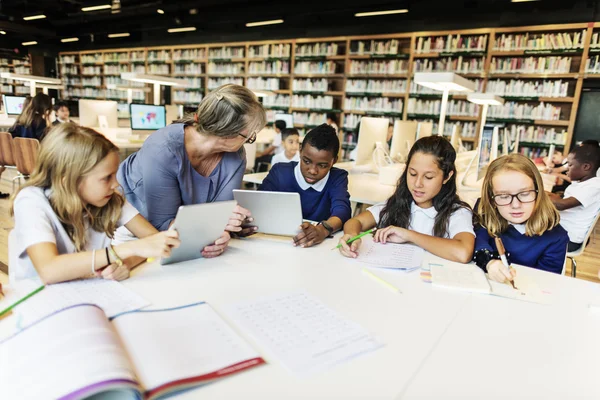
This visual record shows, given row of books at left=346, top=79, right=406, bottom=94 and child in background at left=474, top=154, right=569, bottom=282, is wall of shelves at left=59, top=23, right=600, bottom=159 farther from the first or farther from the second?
child in background at left=474, top=154, right=569, bottom=282

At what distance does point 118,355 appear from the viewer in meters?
0.61

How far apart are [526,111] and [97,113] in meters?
5.80

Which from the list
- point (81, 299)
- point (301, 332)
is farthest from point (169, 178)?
point (301, 332)

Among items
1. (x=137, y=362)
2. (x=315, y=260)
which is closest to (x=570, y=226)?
(x=315, y=260)

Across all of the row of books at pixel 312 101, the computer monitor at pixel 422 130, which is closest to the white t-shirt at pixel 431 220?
the computer monitor at pixel 422 130

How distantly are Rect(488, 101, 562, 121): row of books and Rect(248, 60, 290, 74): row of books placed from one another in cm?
359

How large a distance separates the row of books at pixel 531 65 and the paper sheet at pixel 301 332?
578cm

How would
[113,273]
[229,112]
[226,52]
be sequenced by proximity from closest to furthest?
[113,273], [229,112], [226,52]

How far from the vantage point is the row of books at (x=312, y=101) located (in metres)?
7.15

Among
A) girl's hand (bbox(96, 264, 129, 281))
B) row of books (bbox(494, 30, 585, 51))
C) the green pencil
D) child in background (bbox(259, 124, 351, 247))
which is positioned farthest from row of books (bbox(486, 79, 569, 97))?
the green pencil

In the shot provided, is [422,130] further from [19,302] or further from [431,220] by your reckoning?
[19,302]

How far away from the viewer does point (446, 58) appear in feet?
19.9

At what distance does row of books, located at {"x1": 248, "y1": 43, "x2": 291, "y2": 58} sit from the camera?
292 inches

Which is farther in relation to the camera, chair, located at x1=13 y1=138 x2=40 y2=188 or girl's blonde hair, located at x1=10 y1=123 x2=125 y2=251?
chair, located at x1=13 y1=138 x2=40 y2=188
